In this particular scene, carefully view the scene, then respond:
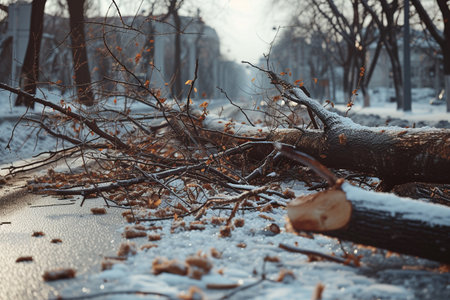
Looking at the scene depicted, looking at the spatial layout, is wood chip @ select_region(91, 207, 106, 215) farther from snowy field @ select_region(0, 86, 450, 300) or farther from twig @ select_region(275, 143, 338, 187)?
twig @ select_region(275, 143, 338, 187)

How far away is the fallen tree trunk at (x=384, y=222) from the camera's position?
8.07 ft

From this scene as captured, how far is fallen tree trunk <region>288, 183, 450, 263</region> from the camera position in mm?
2459

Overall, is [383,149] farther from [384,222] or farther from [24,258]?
[24,258]

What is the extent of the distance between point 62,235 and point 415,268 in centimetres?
232

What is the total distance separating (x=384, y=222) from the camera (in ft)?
8.20

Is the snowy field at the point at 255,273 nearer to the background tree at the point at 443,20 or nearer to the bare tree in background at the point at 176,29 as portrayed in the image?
the bare tree in background at the point at 176,29

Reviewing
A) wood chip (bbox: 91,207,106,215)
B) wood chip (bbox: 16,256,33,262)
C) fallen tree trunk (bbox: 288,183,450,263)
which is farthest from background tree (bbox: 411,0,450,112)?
wood chip (bbox: 16,256,33,262)

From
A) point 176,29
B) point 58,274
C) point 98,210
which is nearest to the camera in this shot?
point 58,274

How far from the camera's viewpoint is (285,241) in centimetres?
309

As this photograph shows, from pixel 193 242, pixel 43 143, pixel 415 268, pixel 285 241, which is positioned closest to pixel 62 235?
pixel 193 242

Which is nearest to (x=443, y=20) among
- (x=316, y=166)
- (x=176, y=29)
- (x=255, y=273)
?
(x=176, y=29)

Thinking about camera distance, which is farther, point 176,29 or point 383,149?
point 176,29

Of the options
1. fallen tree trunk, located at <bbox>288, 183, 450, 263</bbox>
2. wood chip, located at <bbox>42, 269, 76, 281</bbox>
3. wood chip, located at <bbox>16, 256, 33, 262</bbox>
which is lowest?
wood chip, located at <bbox>16, 256, 33, 262</bbox>

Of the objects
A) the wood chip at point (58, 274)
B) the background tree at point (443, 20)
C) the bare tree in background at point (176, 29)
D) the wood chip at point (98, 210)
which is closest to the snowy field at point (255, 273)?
the wood chip at point (58, 274)
